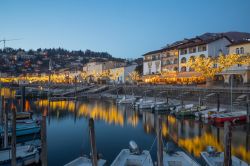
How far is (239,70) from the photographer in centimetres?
5406

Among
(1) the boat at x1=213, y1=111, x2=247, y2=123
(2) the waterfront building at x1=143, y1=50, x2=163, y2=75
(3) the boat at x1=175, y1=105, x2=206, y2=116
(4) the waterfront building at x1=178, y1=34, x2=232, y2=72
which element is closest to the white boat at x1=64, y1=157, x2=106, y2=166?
(1) the boat at x1=213, y1=111, x2=247, y2=123

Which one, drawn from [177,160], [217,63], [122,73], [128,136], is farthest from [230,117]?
[122,73]

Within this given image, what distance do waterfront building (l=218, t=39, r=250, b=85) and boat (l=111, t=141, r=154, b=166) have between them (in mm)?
40055

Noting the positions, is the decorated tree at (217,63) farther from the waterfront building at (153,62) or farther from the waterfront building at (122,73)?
the waterfront building at (122,73)

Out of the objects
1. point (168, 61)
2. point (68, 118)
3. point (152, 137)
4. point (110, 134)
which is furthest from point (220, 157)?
point (168, 61)

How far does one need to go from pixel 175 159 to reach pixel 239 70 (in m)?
43.1

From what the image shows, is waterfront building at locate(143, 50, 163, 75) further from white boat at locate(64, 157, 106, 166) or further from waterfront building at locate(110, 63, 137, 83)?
white boat at locate(64, 157, 106, 166)

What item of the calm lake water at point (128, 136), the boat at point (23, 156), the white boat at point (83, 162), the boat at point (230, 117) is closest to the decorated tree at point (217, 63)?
the boat at point (230, 117)

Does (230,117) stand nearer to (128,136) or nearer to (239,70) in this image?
(128,136)

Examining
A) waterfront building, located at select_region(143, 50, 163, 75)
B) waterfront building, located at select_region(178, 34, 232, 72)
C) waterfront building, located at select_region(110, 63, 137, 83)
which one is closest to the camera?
waterfront building, located at select_region(178, 34, 232, 72)

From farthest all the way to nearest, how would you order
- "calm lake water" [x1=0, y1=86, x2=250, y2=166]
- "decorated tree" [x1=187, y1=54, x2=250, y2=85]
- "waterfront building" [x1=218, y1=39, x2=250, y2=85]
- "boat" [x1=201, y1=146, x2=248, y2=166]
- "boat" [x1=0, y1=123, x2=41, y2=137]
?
1. "decorated tree" [x1=187, y1=54, x2=250, y2=85]
2. "waterfront building" [x1=218, y1=39, x2=250, y2=85]
3. "boat" [x1=0, y1=123, x2=41, y2=137]
4. "calm lake water" [x1=0, y1=86, x2=250, y2=166]
5. "boat" [x1=201, y1=146, x2=248, y2=166]

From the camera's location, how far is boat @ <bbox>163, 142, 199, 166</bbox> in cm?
1687

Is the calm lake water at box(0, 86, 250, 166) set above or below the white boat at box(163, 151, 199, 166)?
below

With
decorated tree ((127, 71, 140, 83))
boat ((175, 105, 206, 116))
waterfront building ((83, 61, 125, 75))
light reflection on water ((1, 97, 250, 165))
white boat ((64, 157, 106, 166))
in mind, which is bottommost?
light reflection on water ((1, 97, 250, 165))
